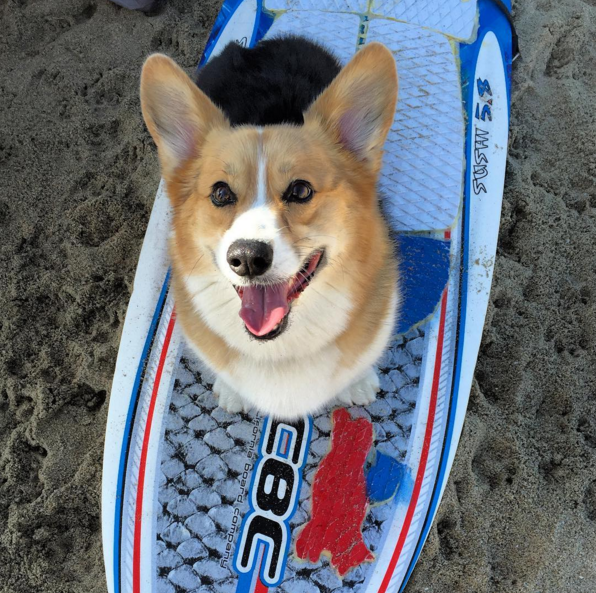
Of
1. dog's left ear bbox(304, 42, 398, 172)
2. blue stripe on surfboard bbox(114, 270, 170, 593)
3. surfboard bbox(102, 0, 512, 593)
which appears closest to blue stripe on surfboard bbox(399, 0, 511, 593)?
surfboard bbox(102, 0, 512, 593)

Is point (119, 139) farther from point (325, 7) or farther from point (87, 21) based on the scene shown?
point (325, 7)

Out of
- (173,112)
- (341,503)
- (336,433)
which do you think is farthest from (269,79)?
(341,503)

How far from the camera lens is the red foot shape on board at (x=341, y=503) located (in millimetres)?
2141

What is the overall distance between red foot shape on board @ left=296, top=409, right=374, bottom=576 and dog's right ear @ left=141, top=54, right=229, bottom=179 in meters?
1.30

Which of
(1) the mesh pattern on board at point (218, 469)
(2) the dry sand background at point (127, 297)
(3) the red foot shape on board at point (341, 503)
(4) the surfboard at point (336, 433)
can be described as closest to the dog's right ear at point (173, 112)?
(4) the surfboard at point (336, 433)

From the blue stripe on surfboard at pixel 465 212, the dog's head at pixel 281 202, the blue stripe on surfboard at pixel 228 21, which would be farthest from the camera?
the blue stripe on surfboard at pixel 228 21

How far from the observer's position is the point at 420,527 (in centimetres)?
221

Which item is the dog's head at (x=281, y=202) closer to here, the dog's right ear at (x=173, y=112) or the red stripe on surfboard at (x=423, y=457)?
the dog's right ear at (x=173, y=112)

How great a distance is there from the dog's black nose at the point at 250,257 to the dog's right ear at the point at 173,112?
1.98ft

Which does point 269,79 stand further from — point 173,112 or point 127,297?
point 127,297

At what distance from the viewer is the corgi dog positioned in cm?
164

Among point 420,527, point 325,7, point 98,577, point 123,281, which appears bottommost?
point 98,577

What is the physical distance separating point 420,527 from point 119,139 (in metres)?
2.68

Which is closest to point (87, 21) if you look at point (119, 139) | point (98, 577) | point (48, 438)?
point (119, 139)
